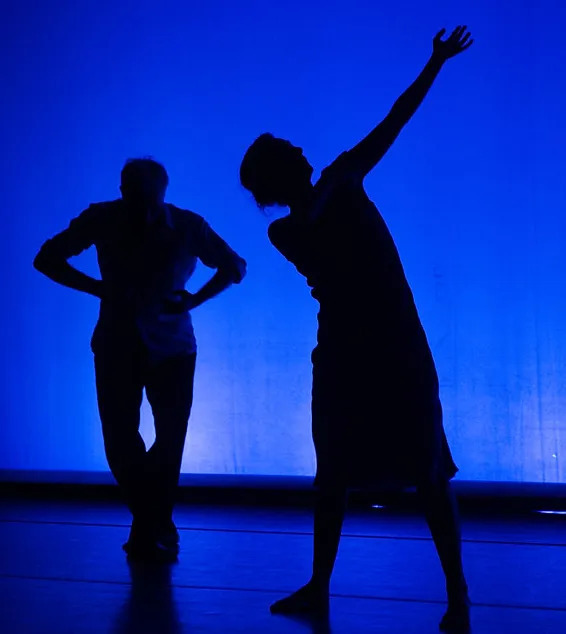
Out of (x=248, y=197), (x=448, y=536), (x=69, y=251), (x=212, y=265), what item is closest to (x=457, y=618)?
(x=448, y=536)

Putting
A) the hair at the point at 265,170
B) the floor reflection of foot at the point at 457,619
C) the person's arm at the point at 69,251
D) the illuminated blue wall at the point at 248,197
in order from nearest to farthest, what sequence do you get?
the floor reflection of foot at the point at 457,619, the hair at the point at 265,170, the person's arm at the point at 69,251, the illuminated blue wall at the point at 248,197

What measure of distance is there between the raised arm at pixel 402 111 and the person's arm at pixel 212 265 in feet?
2.69

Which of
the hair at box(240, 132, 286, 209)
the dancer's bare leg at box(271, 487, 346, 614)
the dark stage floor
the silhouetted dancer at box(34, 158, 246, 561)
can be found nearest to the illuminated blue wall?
the dark stage floor

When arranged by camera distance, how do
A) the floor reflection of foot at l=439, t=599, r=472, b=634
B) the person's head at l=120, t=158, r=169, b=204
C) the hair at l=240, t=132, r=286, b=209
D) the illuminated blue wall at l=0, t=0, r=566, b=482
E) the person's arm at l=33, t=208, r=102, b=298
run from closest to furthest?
1. the floor reflection of foot at l=439, t=599, r=472, b=634
2. the hair at l=240, t=132, r=286, b=209
3. the person's head at l=120, t=158, r=169, b=204
4. the person's arm at l=33, t=208, r=102, b=298
5. the illuminated blue wall at l=0, t=0, r=566, b=482

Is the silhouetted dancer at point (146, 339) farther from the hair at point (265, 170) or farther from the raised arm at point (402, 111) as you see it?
the raised arm at point (402, 111)

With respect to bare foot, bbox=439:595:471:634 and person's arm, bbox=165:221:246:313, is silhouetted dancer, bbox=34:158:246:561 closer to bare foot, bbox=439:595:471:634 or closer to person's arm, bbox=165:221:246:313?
person's arm, bbox=165:221:246:313

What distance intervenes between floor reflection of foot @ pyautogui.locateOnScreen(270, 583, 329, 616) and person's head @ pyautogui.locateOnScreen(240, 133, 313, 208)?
0.81m

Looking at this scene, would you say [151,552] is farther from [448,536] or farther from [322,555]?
[448,536]

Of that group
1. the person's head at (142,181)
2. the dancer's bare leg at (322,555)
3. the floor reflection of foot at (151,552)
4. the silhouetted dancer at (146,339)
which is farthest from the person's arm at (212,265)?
the dancer's bare leg at (322,555)

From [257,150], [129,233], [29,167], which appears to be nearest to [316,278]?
[257,150]

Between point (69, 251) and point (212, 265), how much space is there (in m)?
0.40

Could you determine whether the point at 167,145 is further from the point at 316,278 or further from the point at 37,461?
the point at 316,278

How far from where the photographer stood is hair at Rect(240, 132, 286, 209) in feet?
6.11

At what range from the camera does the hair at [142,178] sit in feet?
8.03
